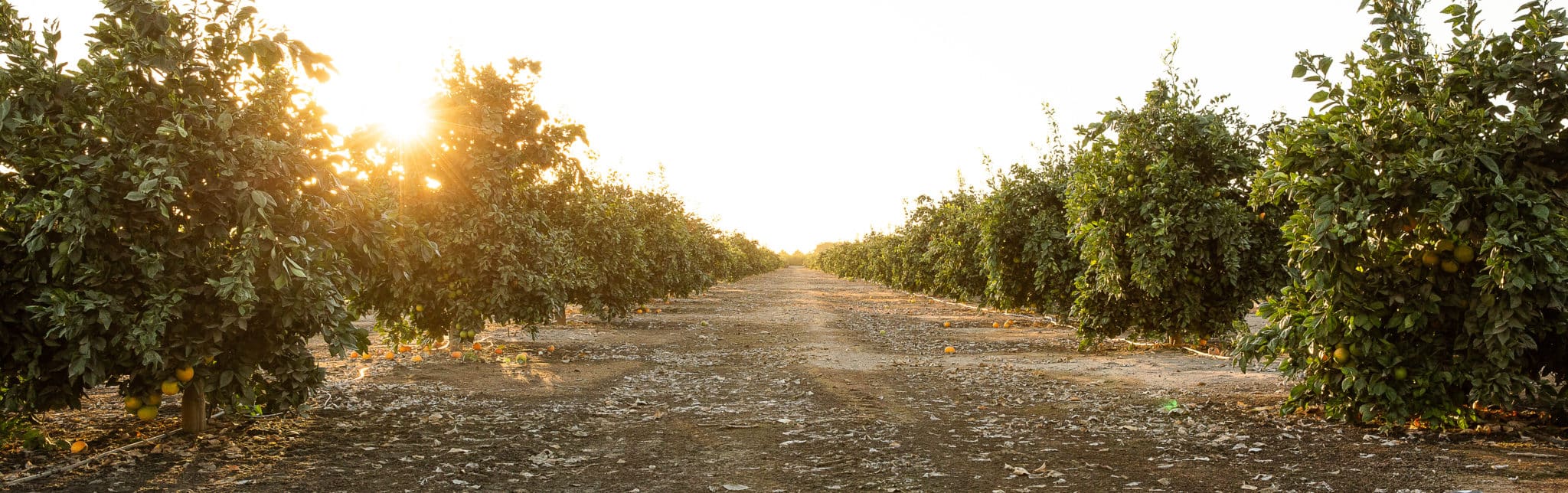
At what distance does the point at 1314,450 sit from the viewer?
25.2 feet

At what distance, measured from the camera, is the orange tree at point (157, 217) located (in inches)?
253

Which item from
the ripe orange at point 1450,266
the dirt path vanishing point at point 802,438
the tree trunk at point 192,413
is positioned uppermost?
the ripe orange at point 1450,266

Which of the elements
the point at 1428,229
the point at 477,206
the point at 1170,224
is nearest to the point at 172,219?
the point at 477,206

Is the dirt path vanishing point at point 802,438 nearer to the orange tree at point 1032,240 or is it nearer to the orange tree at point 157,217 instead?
the orange tree at point 157,217

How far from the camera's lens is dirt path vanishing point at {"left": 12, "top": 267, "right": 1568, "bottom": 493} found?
683 centimetres

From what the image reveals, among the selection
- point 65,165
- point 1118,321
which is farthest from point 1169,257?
→ point 65,165

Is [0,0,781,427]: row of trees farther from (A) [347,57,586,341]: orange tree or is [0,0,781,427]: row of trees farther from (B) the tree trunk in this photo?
(A) [347,57,586,341]: orange tree

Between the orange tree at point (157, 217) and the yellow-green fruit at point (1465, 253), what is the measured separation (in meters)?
9.81

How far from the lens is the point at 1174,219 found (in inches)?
552

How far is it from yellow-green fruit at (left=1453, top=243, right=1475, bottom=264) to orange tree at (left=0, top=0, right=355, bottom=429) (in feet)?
32.2

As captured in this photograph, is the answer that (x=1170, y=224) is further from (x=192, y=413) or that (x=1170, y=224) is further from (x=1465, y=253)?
(x=192, y=413)

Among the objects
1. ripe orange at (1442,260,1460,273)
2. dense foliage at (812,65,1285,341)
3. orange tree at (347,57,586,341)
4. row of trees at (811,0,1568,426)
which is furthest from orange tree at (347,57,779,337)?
ripe orange at (1442,260,1460,273)

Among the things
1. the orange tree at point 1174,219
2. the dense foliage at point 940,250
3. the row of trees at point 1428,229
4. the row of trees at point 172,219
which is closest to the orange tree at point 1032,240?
the dense foliage at point 940,250

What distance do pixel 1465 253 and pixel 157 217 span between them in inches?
436
